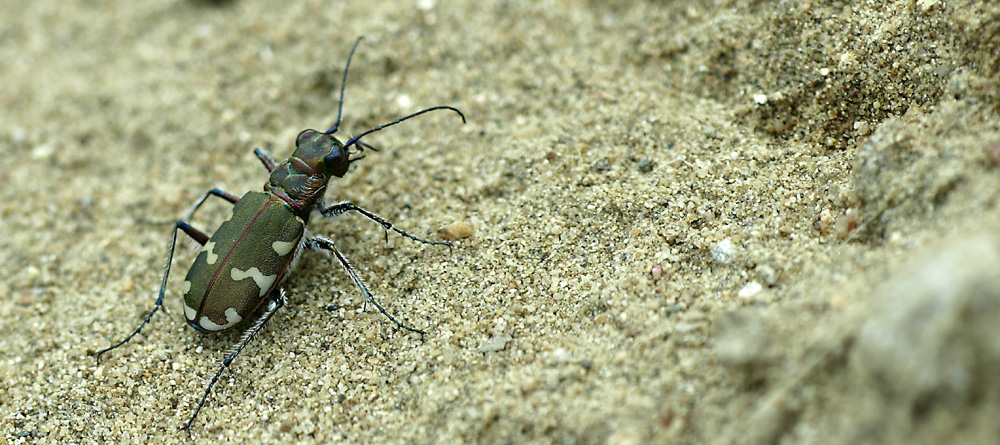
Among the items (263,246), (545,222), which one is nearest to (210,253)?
(263,246)

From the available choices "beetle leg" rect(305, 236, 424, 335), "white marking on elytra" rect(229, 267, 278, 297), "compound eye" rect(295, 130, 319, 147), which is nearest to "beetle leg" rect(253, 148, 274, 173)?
"compound eye" rect(295, 130, 319, 147)

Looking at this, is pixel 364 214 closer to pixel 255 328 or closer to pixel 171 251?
pixel 255 328

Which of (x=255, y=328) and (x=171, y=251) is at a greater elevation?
(x=171, y=251)

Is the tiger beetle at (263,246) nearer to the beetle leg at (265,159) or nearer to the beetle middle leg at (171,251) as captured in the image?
the beetle middle leg at (171,251)

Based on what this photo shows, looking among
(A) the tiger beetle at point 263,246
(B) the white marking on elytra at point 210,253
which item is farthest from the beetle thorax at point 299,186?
(B) the white marking on elytra at point 210,253

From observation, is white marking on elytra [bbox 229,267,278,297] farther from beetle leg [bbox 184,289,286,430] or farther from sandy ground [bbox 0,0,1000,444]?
sandy ground [bbox 0,0,1000,444]

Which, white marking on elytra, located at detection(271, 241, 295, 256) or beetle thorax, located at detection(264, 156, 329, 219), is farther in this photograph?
beetle thorax, located at detection(264, 156, 329, 219)
